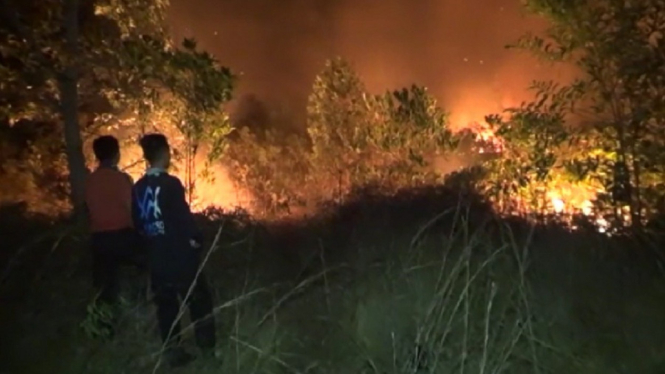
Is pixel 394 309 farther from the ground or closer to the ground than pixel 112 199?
closer to the ground

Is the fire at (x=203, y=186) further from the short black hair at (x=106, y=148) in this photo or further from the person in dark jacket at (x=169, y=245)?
the person in dark jacket at (x=169, y=245)

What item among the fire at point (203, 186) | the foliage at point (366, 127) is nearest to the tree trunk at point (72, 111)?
the fire at point (203, 186)

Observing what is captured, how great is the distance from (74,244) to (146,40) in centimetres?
305

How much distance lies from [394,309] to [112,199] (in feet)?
6.60

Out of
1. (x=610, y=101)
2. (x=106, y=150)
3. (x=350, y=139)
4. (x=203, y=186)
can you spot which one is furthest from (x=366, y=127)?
(x=106, y=150)

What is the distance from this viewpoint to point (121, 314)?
6.01 m

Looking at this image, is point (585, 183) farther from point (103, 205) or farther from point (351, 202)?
point (103, 205)

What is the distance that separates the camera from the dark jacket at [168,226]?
5285 millimetres

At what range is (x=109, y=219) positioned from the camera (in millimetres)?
5988

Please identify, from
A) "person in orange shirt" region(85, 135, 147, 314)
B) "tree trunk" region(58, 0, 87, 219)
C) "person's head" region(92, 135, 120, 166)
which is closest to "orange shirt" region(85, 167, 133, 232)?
"person in orange shirt" region(85, 135, 147, 314)

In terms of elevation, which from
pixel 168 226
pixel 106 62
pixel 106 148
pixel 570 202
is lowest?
pixel 570 202

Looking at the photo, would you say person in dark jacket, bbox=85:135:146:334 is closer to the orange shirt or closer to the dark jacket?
the orange shirt

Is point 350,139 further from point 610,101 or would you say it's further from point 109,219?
point 109,219

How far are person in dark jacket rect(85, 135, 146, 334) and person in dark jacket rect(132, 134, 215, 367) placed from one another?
1.85 ft
